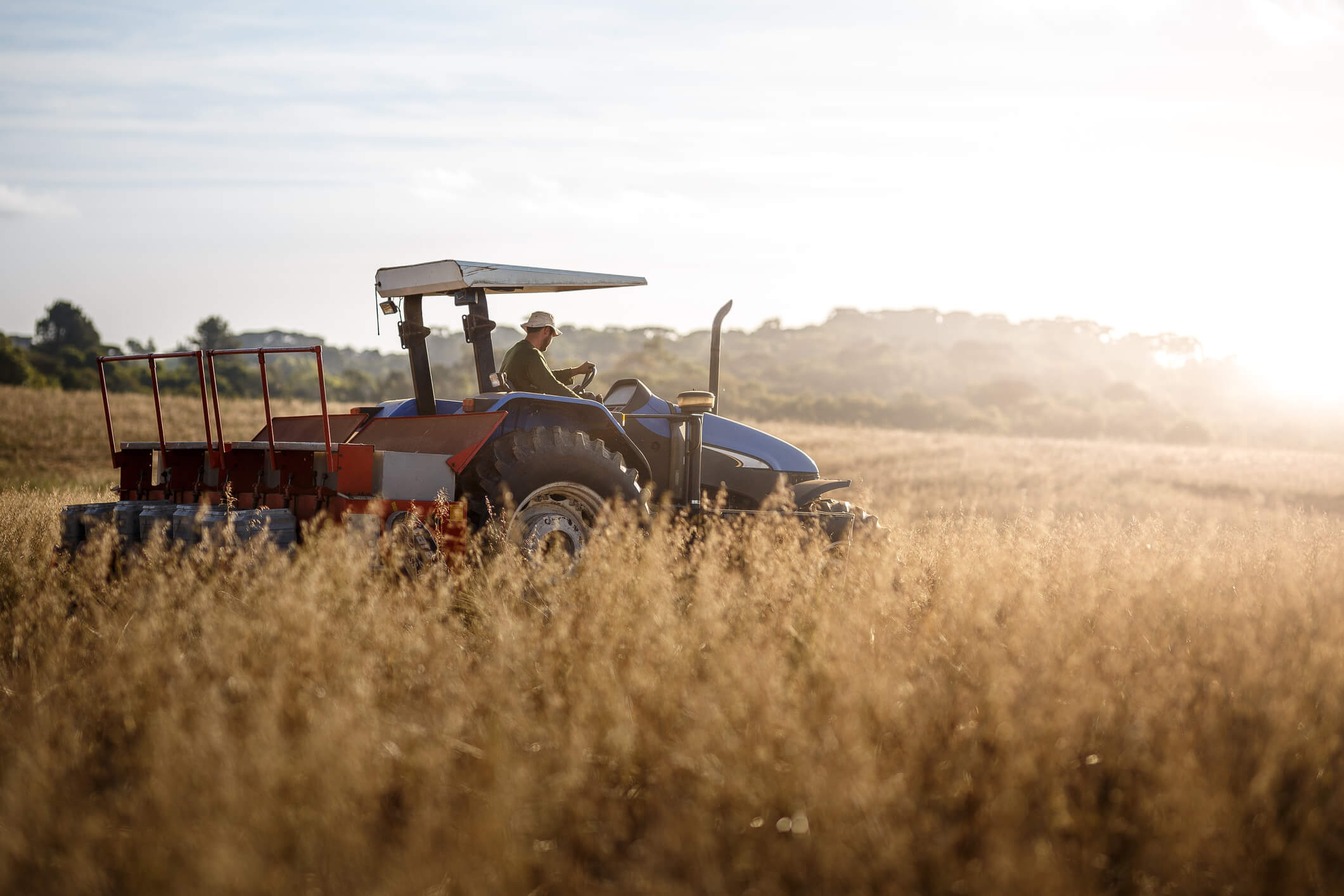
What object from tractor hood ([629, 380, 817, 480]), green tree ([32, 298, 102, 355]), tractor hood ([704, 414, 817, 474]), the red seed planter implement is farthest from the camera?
green tree ([32, 298, 102, 355])

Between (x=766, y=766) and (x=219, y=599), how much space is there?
314 cm

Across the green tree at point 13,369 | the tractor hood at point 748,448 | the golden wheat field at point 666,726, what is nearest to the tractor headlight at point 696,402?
the tractor hood at point 748,448

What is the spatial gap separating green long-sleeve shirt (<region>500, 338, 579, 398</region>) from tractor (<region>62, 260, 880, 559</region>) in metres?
0.09

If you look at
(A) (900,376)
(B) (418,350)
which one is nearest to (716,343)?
(B) (418,350)

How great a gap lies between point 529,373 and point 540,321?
0.49m

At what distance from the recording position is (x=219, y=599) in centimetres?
478

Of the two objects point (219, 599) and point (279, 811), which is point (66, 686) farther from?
point (279, 811)

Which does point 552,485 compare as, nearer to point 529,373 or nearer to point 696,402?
point 529,373

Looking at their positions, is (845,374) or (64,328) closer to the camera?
(64,328)

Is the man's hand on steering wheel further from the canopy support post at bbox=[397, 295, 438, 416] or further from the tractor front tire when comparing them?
the tractor front tire

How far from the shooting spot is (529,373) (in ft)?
19.8

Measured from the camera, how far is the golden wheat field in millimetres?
2627

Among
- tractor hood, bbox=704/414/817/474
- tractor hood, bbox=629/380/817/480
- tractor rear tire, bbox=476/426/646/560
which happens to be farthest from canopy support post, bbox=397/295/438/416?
tractor hood, bbox=704/414/817/474

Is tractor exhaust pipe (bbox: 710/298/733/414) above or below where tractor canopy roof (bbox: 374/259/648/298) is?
below
